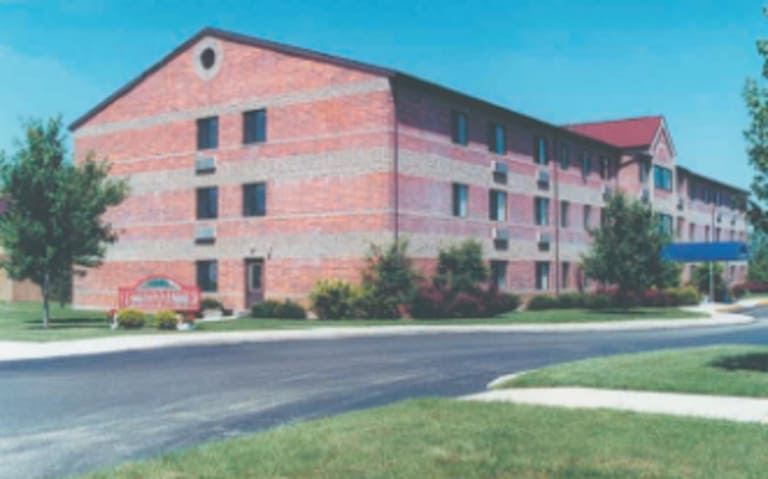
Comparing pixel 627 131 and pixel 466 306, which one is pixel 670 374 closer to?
pixel 466 306

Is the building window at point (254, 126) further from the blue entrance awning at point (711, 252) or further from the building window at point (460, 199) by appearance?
the blue entrance awning at point (711, 252)

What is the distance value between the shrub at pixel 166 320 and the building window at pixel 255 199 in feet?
30.4

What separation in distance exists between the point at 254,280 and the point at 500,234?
11338mm

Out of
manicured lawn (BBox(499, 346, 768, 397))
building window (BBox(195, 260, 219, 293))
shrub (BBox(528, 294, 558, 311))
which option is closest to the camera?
manicured lawn (BBox(499, 346, 768, 397))

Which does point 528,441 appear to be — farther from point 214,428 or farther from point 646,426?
point 214,428

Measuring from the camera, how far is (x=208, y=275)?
35.1 meters

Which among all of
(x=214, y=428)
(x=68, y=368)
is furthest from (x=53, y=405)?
(x=68, y=368)

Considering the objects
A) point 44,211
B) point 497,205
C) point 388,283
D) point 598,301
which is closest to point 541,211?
point 497,205

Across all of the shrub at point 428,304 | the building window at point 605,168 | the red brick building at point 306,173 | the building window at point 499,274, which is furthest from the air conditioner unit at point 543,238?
the shrub at point 428,304

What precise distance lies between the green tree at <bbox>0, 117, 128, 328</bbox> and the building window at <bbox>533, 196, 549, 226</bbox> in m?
21.6

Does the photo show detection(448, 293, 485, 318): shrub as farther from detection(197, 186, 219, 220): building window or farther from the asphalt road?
detection(197, 186, 219, 220): building window

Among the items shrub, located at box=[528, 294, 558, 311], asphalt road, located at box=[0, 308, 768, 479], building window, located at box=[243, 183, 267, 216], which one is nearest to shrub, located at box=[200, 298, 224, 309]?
building window, located at box=[243, 183, 267, 216]

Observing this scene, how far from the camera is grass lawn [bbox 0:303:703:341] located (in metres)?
22.4

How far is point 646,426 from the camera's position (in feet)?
27.9
